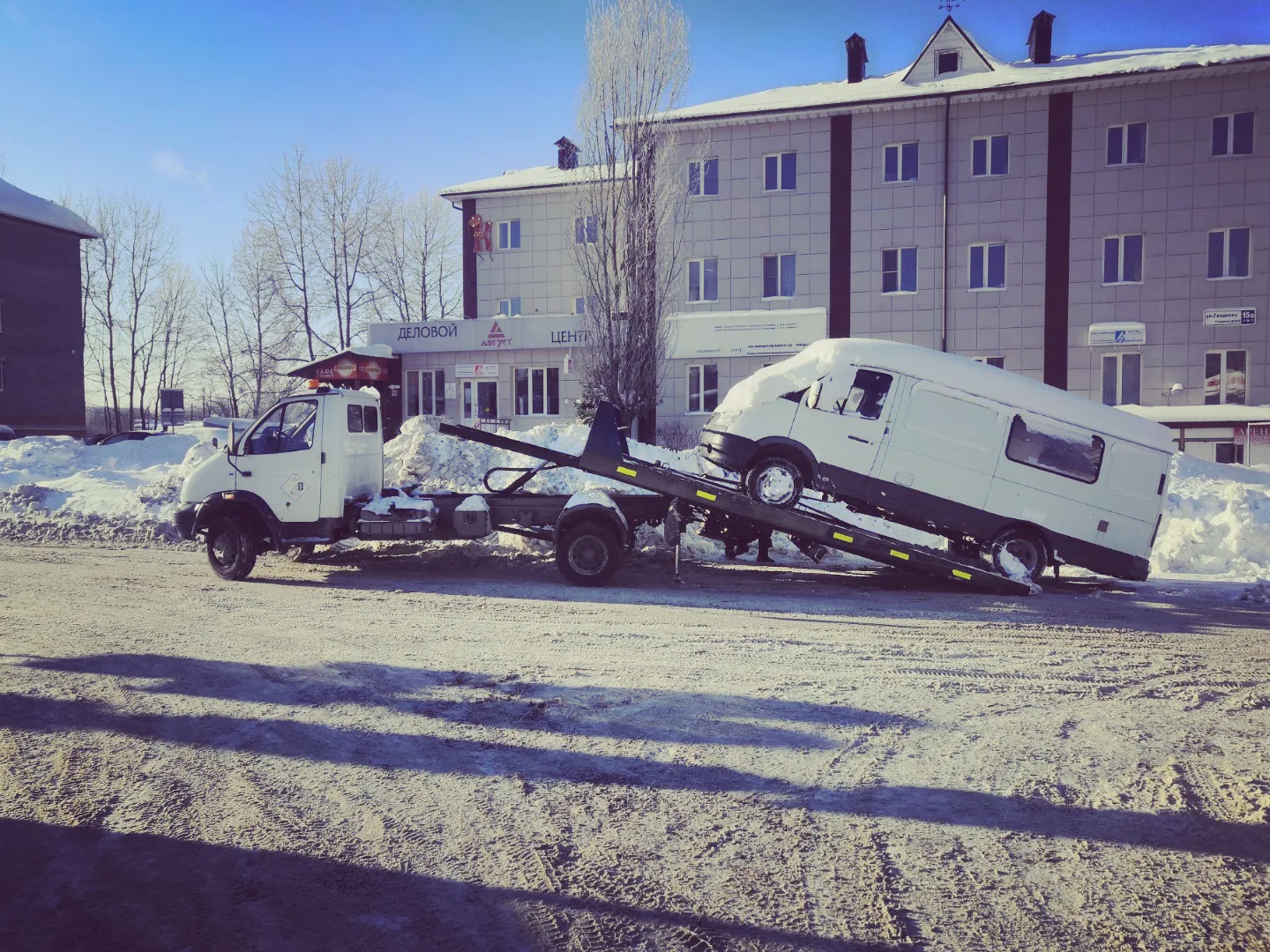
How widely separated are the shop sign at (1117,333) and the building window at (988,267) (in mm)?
3249

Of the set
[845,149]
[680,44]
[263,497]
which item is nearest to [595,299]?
[680,44]

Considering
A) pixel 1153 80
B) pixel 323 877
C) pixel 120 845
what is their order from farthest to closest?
pixel 1153 80 < pixel 120 845 < pixel 323 877

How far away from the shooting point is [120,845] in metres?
3.82

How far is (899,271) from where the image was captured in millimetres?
28734

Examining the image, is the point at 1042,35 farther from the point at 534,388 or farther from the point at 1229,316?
the point at 534,388

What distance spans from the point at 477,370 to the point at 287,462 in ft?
69.9

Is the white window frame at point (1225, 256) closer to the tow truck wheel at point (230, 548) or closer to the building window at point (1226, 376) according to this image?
the building window at point (1226, 376)

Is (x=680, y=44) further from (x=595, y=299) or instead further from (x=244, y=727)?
(x=244, y=727)

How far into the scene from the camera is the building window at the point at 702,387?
1172 inches

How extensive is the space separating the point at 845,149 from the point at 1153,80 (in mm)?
9324

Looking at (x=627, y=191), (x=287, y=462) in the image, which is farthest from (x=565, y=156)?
(x=287, y=462)

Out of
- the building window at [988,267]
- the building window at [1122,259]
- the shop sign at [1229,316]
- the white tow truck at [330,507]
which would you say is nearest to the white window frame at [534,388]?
the building window at [988,267]

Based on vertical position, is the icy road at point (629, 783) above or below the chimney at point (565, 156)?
below

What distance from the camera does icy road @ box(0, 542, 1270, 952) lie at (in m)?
3.30
